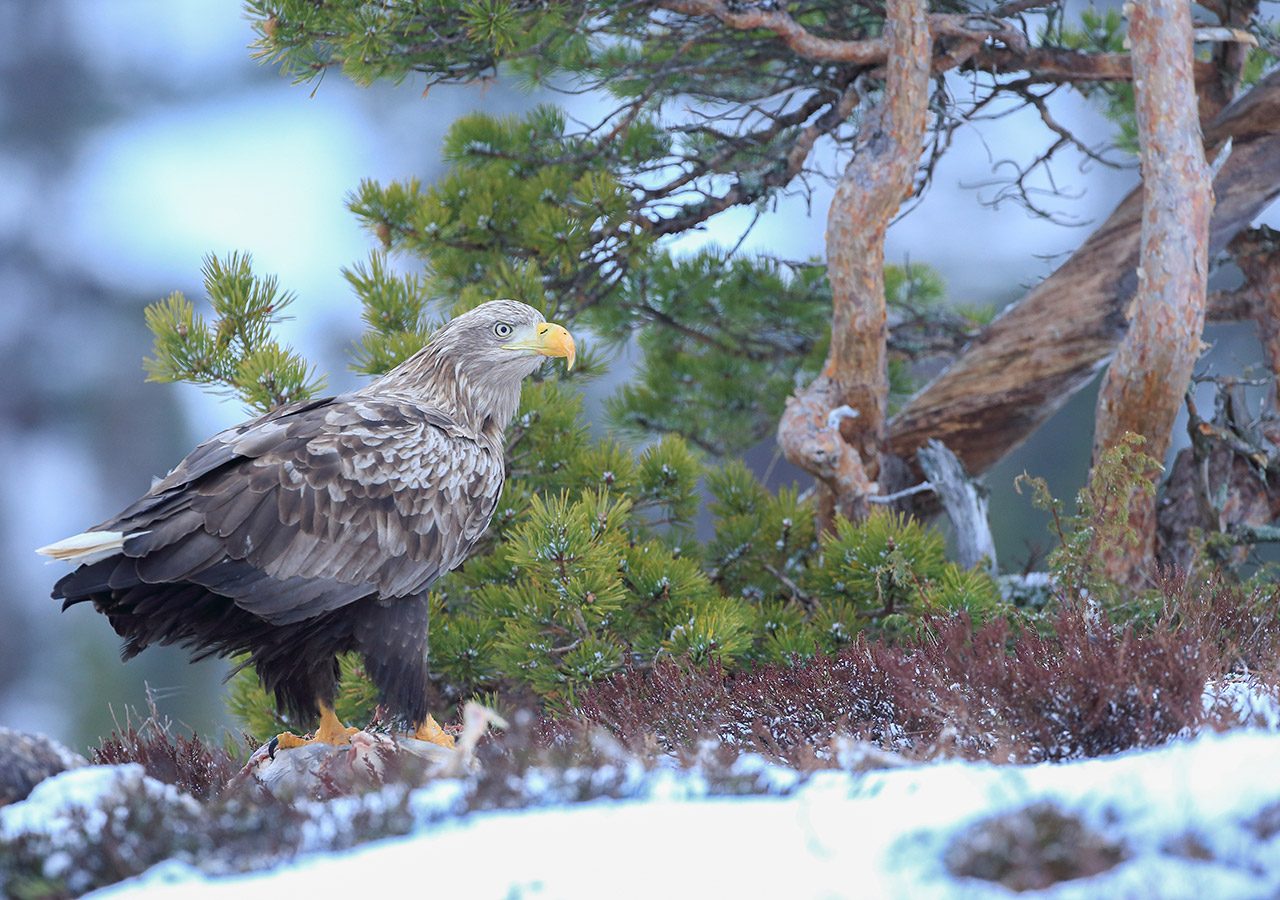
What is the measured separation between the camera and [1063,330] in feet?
17.0

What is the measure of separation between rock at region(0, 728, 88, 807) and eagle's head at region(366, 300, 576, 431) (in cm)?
163

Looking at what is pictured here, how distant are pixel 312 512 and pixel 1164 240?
125 inches

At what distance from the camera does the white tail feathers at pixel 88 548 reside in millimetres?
2869

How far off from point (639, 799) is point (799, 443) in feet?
9.06

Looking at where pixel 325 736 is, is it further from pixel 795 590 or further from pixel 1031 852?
pixel 1031 852

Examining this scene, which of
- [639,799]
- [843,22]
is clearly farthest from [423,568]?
[843,22]

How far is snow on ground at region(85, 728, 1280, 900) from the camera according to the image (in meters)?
1.73

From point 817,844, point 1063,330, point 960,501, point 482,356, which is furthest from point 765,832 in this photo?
point 1063,330

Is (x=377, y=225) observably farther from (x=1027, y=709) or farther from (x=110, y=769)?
(x=1027, y=709)

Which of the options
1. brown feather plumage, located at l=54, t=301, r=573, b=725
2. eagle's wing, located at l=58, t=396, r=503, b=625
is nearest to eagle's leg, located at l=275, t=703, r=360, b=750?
brown feather plumage, located at l=54, t=301, r=573, b=725

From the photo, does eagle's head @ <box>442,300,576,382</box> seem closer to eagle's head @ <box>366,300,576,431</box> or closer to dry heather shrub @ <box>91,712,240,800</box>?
eagle's head @ <box>366,300,576,431</box>

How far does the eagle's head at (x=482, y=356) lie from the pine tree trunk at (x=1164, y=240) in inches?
83.6

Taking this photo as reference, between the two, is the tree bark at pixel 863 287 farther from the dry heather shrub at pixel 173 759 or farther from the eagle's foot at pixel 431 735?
the dry heather shrub at pixel 173 759

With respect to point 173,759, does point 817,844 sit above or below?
above
